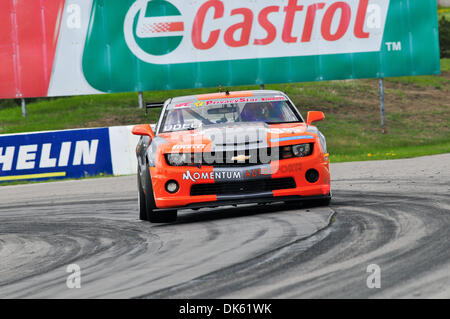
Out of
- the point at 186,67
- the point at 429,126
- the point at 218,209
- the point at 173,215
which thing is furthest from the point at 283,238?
the point at 429,126

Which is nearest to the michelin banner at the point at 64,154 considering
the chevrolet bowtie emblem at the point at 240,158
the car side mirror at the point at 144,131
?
the car side mirror at the point at 144,131

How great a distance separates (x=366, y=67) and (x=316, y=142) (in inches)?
624

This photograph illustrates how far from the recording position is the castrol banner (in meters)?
23.8

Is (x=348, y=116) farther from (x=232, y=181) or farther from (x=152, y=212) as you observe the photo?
(x=232, y=181)

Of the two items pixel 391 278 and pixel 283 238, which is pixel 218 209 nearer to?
pixel 283 238

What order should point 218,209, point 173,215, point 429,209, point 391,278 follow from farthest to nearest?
point 218,209, point 173,215, point 429,209, point 391,278

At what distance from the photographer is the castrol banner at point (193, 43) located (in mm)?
23781

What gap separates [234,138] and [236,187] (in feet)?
1.69

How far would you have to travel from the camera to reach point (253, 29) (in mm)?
24078

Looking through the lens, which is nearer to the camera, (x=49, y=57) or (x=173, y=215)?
(x=173, y=215)

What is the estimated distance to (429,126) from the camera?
88.5ft

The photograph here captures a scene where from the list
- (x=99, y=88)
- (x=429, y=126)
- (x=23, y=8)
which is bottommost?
(x=429, y=126)

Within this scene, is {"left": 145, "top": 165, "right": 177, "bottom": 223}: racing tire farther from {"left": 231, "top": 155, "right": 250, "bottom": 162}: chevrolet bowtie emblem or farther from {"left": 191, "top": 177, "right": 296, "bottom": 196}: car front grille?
{"left": 231, "top": 155, "right": 250, "bottom": 162}: chevrolet bowtie emblem

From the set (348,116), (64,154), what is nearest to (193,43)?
(348,116)
